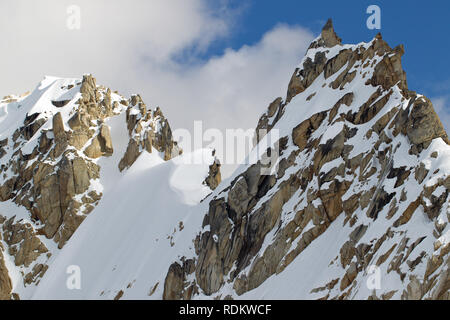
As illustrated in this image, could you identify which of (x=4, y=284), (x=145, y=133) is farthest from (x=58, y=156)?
(x=4, y=284)

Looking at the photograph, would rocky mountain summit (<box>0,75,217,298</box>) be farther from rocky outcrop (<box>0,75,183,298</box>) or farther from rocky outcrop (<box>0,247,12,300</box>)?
rocky outcrop (<box>0,75,183,298</box>)

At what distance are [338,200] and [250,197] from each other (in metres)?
15.9

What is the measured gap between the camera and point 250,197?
264 feet

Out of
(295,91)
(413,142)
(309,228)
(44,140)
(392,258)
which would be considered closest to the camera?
(392,258)

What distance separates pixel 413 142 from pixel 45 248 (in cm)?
8103

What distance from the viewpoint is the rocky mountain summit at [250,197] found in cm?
5512

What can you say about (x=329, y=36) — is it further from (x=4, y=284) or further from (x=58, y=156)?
(x=4, y=284)

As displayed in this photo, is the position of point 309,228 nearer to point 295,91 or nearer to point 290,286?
point 290,286

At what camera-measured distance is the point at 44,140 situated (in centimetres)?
13600

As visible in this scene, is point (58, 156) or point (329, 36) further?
point (58, 156)

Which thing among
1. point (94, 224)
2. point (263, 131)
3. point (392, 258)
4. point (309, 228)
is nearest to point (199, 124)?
point (263, 131)

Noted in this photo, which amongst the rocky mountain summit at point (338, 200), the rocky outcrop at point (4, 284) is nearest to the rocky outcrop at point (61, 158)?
the rocky outcrop at point (4, 284)

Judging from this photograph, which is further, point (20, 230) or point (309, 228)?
point (20, 230)

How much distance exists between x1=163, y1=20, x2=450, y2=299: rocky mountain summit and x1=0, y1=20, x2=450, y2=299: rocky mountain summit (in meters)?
0.16
